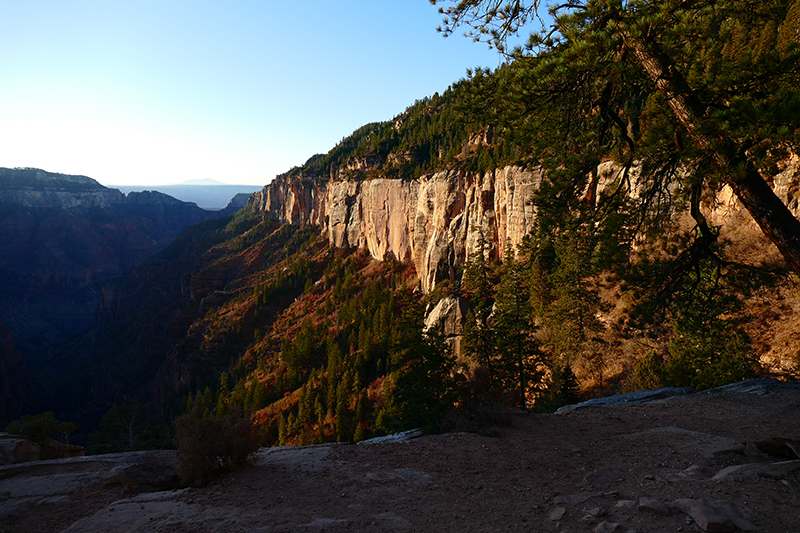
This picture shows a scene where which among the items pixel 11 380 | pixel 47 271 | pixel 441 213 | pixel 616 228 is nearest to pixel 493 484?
pixel 616 228

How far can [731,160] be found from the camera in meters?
5.18

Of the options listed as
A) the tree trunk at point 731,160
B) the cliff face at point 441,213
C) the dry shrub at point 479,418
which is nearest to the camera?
the tree trunk at point 731,160

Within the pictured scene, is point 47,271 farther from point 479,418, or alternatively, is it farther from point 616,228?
point 616,228

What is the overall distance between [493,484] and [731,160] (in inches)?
224

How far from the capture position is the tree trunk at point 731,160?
525cm

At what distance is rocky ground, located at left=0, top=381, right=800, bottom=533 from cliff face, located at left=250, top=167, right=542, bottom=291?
18793 millimetres

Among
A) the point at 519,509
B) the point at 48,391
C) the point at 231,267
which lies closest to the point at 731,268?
the point at 519,509

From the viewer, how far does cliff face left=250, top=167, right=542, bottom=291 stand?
1793 inches

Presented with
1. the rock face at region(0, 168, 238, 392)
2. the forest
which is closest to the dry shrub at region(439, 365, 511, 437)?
the forest

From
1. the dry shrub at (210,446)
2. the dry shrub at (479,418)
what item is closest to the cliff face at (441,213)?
the dry shrub at (479,418)

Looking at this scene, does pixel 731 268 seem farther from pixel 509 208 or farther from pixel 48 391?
pixel 48 391

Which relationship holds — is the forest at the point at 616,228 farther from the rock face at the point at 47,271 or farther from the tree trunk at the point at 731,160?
the rock face at the point at 47,271

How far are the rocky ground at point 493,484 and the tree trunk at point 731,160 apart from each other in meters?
3.06

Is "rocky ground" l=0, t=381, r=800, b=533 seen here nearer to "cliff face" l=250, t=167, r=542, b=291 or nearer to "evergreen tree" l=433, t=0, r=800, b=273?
"evergreen tree" l=433, t=0, r=800, b=273
